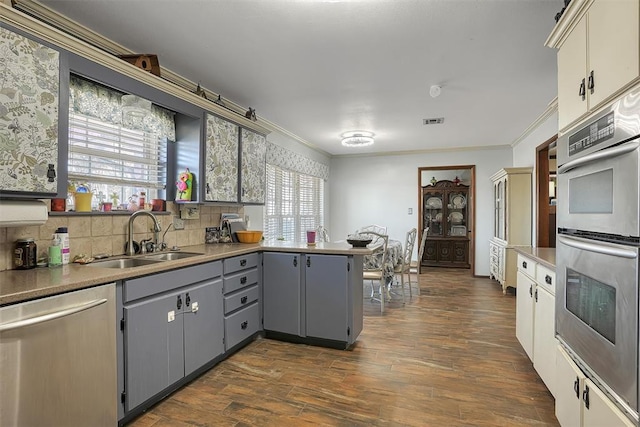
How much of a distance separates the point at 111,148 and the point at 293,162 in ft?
10.6

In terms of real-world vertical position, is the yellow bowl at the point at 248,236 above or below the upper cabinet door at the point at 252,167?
below

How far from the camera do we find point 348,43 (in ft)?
8.23

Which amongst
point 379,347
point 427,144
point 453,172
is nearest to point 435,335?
point 379,347

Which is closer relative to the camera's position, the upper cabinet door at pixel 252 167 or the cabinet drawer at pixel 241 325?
the cabinet drawer at pixel 241 325

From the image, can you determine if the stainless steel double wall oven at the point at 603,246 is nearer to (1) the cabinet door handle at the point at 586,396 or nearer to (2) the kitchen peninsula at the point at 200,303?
(1) the cabinet door handle at the point at 586,396

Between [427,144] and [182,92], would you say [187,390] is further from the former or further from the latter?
[427,144]

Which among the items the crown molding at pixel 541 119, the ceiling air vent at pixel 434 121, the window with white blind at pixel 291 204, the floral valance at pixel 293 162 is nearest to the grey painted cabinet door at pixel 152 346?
the window with white blind at pixel 291 204

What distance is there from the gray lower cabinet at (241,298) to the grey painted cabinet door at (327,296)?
48cm

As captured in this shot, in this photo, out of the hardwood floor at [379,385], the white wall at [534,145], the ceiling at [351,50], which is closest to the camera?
the hardwood floor at [379,385]

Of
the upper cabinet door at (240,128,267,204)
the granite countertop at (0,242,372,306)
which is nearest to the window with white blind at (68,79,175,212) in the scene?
the granite countertop at (0,242,372,306)

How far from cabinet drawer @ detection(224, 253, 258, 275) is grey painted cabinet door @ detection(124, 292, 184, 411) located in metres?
0.53

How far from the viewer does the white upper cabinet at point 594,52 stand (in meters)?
1.15

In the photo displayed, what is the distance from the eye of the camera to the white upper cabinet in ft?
3.79

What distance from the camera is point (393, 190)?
710 cm
